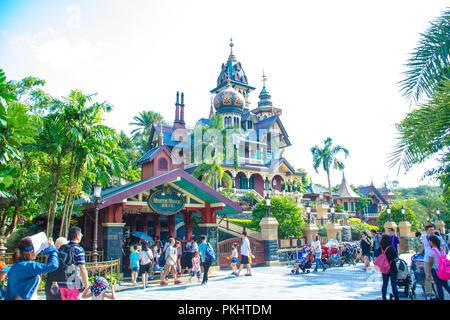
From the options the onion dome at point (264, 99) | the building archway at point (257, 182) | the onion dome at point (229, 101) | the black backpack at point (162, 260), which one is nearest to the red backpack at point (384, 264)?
the black backpack at point (162, 260)

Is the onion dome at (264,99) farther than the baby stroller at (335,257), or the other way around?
the onion dome at (264,99)

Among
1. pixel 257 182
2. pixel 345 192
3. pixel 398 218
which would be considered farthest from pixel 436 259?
pixel 345 192

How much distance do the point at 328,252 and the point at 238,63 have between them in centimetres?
5790

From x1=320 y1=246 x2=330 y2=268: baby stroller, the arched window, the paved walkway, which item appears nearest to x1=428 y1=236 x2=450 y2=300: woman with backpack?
the paved walkway

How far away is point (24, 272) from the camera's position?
4402 millimetres

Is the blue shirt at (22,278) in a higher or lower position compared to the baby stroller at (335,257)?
higher

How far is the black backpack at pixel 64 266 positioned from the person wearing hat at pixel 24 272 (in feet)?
3.07

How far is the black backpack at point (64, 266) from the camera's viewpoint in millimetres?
5508

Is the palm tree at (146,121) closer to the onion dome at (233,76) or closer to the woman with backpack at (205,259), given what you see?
the onion dome at (233,76)

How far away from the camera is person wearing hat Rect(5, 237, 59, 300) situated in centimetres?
436

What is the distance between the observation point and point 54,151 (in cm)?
1222

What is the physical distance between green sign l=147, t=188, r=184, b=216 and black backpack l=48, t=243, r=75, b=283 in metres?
8.90

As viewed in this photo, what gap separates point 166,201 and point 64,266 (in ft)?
31.3

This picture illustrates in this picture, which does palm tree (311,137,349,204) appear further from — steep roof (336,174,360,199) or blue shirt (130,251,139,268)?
blue shirt (130,251,139,268)
